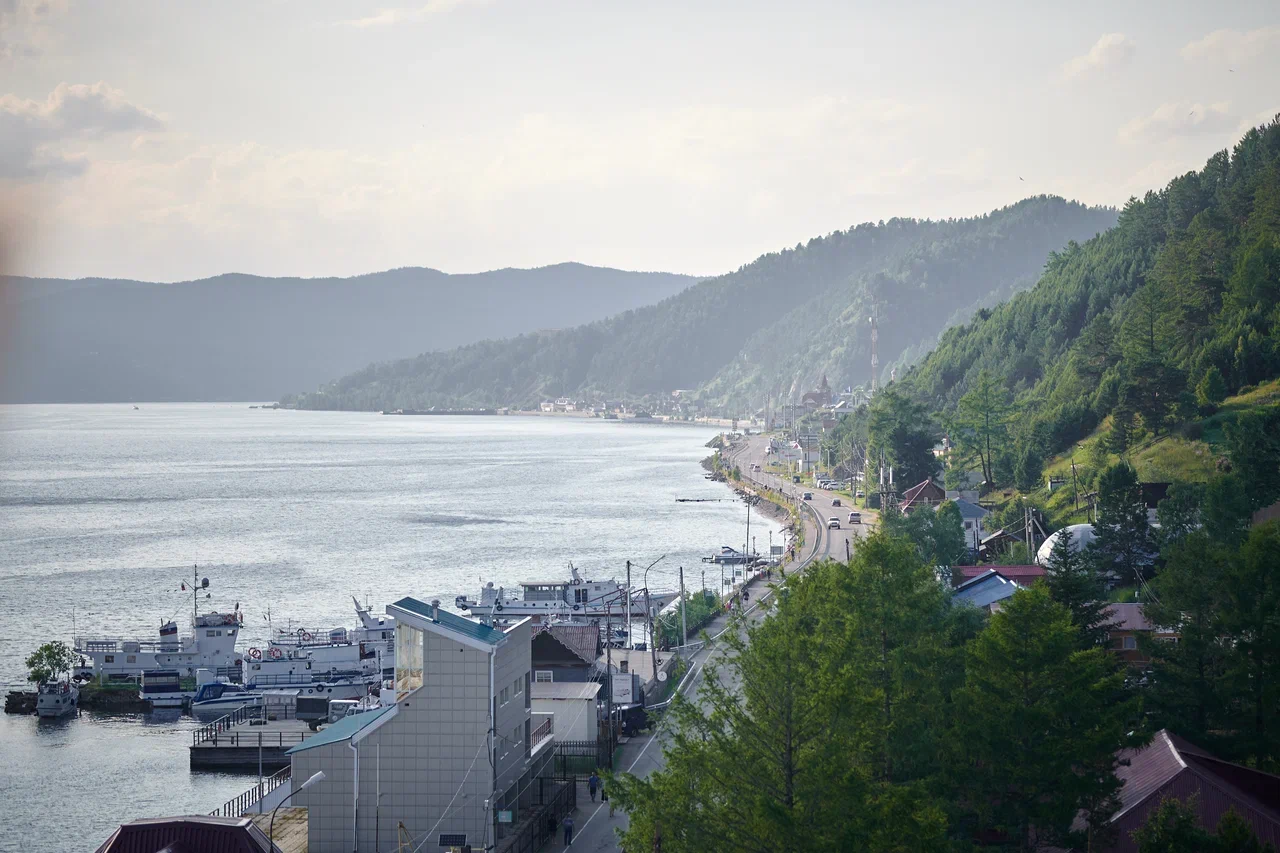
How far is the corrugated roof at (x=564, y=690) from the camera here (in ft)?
89.5

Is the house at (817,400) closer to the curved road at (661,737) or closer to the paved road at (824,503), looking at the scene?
the paved road at (824,503)

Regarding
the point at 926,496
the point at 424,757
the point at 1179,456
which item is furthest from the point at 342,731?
the point at 926,496

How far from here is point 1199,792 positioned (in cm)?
1805

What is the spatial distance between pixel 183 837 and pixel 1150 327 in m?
57.7

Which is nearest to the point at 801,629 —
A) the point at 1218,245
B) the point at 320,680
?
the point at 320,680

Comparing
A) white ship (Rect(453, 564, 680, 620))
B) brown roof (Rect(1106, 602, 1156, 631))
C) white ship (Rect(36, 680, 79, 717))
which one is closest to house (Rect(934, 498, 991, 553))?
white ship (Rect(453, 564, 680, 620))

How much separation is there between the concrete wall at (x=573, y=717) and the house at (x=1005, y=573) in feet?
53.4

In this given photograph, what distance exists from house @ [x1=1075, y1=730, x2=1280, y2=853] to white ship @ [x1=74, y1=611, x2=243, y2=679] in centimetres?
3266

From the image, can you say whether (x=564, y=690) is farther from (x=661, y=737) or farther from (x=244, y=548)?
(x=244, y=548)

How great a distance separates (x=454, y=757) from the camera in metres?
20.3

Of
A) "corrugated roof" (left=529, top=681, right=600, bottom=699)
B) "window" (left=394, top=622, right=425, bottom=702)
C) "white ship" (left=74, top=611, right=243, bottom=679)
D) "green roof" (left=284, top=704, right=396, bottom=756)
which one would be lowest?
"white ship" (left=74, top=611, right=243, bottom=679)

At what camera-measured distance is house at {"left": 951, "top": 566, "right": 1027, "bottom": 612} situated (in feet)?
113

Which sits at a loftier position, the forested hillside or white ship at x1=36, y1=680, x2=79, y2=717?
the forested hillside

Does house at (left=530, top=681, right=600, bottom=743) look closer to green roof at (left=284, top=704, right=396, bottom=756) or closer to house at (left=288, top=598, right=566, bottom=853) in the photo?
green roof at (left=284, top=704, right=396, bottom=756)
